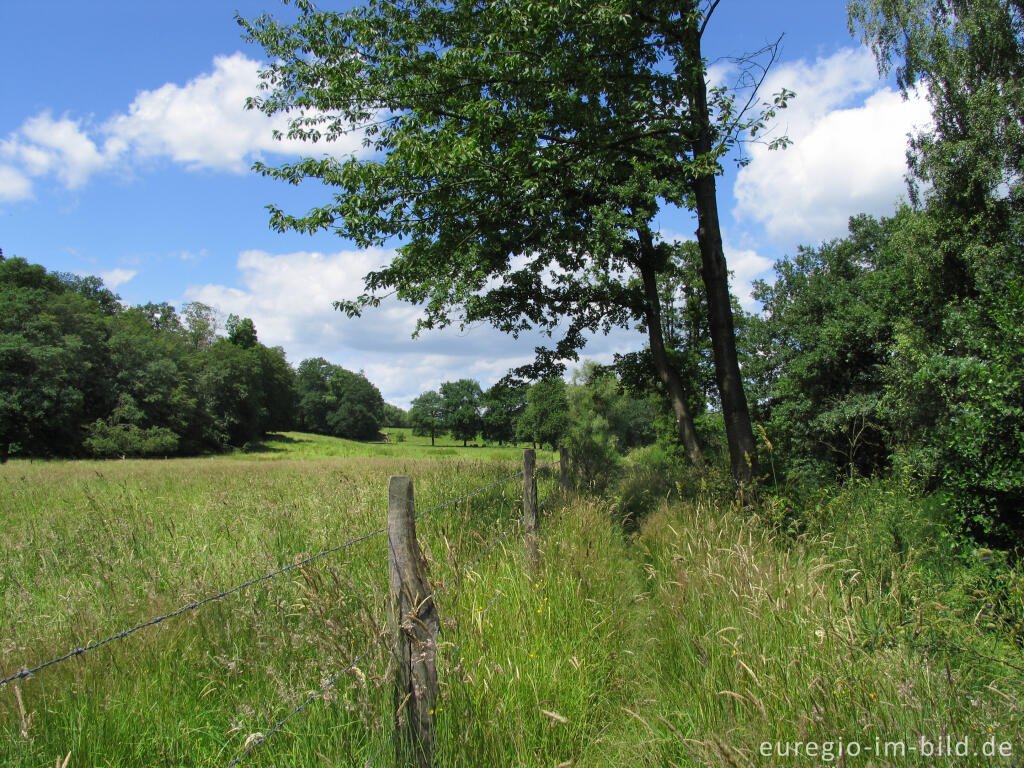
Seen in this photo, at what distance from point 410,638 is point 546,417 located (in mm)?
47892

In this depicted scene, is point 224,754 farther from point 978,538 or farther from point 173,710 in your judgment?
point 978,538

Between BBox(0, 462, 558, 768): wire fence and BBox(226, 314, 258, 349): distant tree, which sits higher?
BBox(226, 314, 258, 349): distant tree

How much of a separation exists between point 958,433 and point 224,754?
24.6 ft

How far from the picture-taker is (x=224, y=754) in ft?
8.17

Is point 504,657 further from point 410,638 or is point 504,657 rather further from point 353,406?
point 353,406

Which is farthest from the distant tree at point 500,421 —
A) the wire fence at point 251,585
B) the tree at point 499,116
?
the wire fence at point 251,585

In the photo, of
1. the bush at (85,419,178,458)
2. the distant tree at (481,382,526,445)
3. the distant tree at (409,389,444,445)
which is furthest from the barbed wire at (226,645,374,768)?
the distant tree at (409,389,444,445)

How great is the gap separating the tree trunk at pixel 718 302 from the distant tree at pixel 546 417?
40530 millimetres

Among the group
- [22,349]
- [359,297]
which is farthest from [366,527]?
[22,349]

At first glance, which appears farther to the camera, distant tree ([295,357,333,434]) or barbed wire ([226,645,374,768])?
distant tree ([295,357,333,434])

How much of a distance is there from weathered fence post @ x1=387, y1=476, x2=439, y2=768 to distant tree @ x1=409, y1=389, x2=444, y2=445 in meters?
115

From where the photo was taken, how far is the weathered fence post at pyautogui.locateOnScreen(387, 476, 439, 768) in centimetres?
238

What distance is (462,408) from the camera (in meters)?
110

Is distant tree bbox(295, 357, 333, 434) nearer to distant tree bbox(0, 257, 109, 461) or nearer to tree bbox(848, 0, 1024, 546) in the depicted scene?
distant tree bbox(0, 257, 109, 461)
